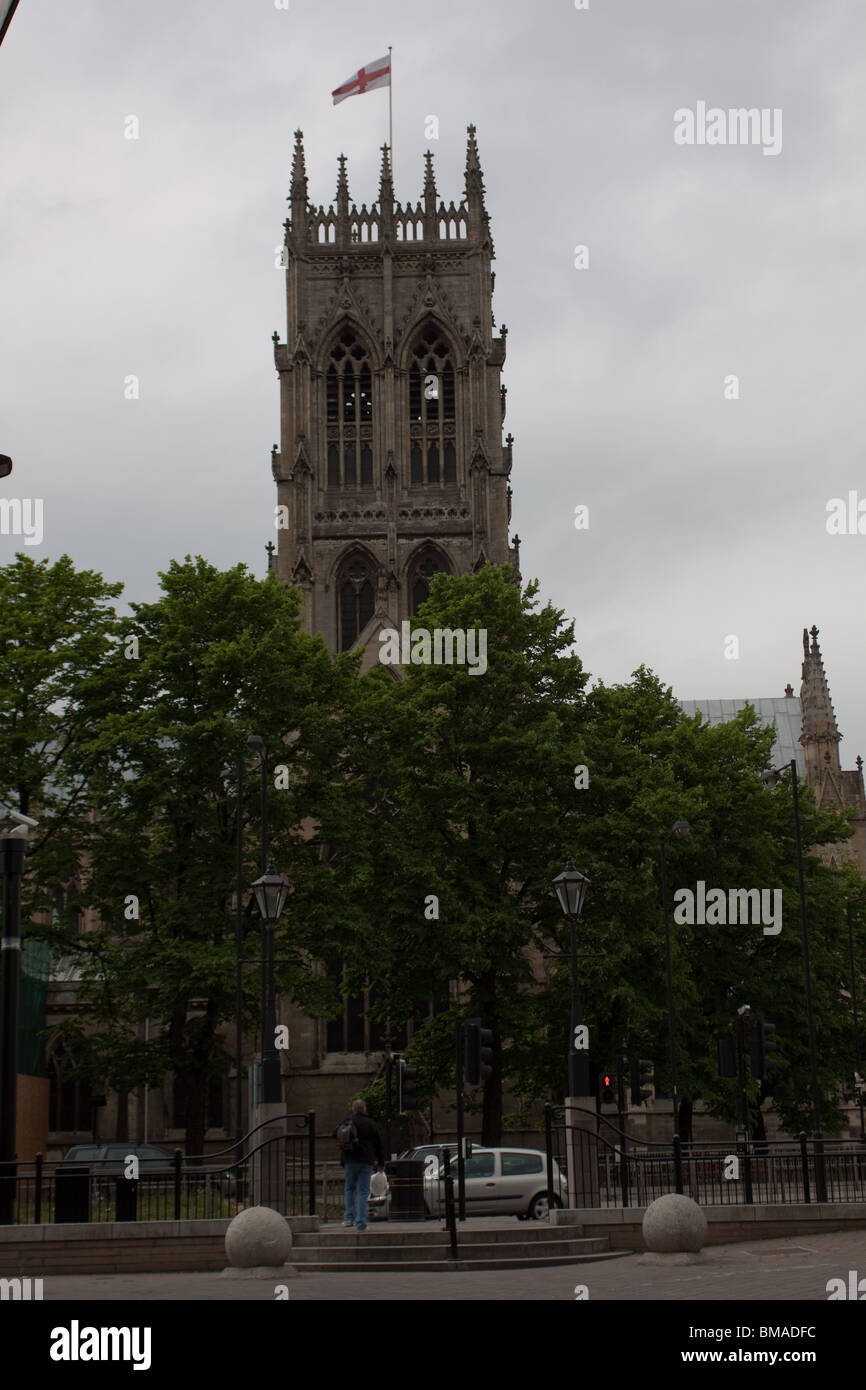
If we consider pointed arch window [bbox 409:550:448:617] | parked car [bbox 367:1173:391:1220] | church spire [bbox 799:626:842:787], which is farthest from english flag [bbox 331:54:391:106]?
parked car [bbox 367:1173:391:1220]

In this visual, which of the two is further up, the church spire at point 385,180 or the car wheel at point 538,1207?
the church spire at point 385,180

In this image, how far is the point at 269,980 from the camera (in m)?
26.6

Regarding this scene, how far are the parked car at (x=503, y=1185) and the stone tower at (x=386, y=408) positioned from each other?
38488 millimetres

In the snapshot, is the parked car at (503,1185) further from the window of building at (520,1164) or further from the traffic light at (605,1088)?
the traffic light at (605,1088)

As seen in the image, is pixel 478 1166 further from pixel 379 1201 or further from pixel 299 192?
pixel 299 192

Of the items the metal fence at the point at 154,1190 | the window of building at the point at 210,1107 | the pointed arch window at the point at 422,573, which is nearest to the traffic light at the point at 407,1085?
the metal fence at the point at 154,1190

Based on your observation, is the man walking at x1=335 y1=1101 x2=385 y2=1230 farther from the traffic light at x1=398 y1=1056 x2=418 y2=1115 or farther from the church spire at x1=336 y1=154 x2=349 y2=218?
the church spire at x1=336 y1=154 x2=349 y2=218

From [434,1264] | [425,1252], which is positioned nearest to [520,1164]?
[425,1252]

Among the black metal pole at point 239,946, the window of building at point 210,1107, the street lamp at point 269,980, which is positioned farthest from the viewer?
the window of building at point 210,1107

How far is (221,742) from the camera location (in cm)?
3469

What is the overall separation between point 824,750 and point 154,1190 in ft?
Result: 186

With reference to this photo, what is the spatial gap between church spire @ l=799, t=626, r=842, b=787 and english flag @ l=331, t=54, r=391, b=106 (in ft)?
105

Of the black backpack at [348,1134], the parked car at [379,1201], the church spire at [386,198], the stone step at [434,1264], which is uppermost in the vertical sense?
the church spire at [386,198]

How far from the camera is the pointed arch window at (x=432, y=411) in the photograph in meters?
68.2
